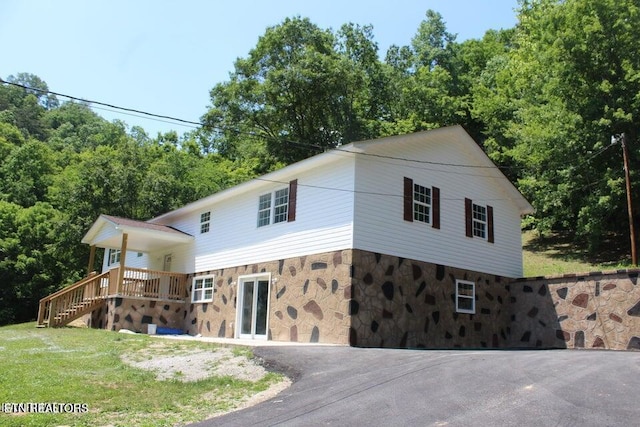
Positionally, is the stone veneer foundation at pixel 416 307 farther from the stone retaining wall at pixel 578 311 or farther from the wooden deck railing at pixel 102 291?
the wooden deck railing at pixel 102 291

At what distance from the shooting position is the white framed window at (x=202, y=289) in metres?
19.7

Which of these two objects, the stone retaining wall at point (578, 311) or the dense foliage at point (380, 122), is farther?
the dense foliage at point (380, 122)

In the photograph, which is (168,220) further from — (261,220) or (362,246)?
(362,246)

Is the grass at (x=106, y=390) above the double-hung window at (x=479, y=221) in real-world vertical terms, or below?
below

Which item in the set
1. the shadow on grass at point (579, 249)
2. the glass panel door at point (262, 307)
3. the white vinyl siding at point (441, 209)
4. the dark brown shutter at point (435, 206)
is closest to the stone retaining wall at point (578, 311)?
the white vinyl siding at point (441, 209)

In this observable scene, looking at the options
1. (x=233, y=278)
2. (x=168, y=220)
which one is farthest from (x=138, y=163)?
(x=233, y=278)

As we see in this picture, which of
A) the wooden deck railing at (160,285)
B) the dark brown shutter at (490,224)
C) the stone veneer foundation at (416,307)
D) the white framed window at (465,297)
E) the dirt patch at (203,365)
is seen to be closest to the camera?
the dirt patch at (203,365)

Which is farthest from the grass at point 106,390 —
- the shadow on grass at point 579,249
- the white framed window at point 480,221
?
the shadow on grass at point 579,249

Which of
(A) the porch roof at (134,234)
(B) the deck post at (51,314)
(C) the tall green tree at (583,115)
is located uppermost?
(C) the tall green tree at (583,115)

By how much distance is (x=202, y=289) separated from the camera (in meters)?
20.1

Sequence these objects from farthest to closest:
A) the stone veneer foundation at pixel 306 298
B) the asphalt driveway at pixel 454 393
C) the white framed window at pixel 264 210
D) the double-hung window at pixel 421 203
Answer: the white framed window at pixel 264 210 < the double-hung window at pixel 421 203 < the stone veneer foundation at pixel 306 298 < the asphalt driveway at pixel 454 393

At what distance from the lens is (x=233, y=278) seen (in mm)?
18312

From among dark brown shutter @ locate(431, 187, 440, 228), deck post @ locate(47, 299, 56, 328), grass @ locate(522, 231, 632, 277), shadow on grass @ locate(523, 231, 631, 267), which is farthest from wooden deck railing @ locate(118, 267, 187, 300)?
shadow on grass @ locate(523, 231, 631, 267)

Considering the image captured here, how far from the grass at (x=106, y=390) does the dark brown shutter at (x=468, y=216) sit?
30.5 feet
